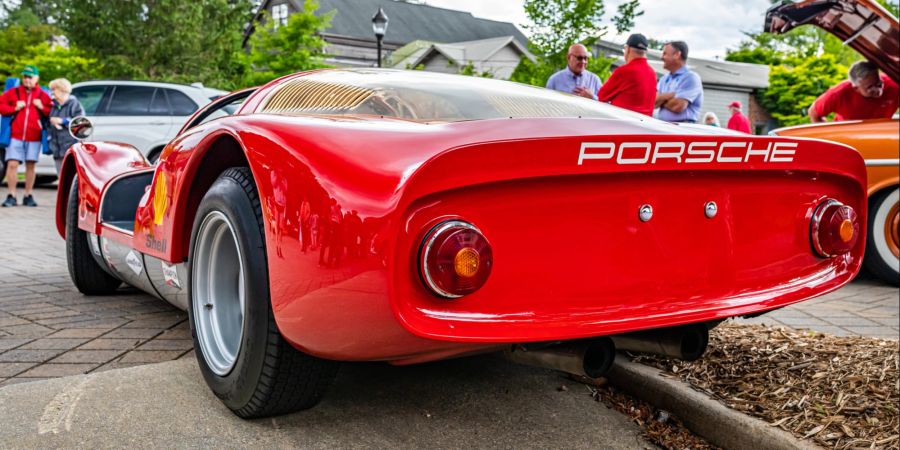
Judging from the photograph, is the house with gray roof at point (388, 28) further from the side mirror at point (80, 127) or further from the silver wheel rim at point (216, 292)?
the silver wheel rim at point (216, 292)

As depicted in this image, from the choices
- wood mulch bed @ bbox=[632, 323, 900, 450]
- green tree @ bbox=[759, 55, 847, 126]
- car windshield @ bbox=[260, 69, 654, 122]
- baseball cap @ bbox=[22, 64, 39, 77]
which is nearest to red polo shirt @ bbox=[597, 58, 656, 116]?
wood mulch bed @ bbox=[632, 323, 900, 450]

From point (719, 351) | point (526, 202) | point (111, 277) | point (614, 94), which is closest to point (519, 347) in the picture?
point (526, 202)

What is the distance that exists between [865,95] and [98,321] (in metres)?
5.66

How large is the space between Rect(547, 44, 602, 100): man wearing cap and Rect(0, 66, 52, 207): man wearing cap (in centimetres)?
657

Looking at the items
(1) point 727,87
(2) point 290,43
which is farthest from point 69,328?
(1) point 727,87

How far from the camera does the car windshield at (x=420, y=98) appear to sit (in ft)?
8.41

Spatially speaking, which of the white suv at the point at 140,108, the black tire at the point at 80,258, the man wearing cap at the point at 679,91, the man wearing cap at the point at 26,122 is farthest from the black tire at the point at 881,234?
the man wearing cap at the point at 26,122

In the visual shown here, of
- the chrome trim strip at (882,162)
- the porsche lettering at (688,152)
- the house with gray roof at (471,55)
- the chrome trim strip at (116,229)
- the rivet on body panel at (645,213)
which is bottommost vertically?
the chrome trim strip at (116,229)

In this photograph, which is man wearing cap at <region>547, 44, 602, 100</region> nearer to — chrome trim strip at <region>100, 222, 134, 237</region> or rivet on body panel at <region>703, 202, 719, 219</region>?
chrome trim strip at <region>100, 222, 134, 237</region>

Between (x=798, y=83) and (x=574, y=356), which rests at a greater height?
(x=798, y=83)

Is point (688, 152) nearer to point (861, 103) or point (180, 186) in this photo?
point (180, 186)

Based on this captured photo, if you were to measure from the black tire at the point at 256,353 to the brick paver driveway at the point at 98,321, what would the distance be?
97 centimetres

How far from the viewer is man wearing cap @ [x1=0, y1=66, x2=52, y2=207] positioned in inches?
379

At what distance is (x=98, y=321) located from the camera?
3750mm
